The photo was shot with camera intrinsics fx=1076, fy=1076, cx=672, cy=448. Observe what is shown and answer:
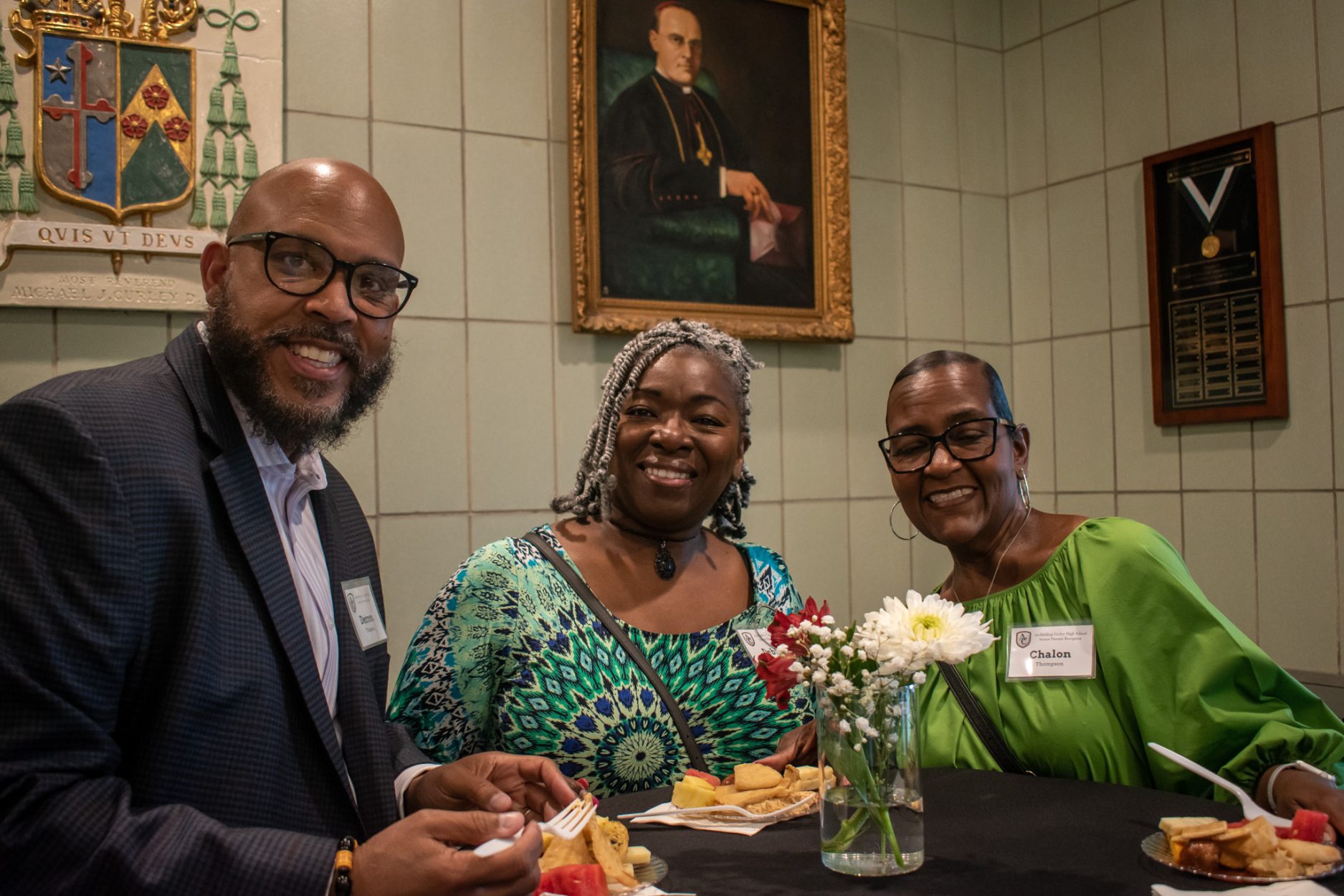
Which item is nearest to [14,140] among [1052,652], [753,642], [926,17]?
[753,642]

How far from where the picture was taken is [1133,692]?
1.92 m

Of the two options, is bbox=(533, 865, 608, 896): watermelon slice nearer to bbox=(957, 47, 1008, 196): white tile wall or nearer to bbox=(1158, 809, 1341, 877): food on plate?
bbox=(1158, 809, 1341, 877): food on plate

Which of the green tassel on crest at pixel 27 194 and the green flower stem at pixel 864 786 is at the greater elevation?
the green tassel on crest at pixel 27 194

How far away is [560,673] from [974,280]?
2.94 meters

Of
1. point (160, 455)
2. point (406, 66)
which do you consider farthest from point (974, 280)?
point (160, 455)

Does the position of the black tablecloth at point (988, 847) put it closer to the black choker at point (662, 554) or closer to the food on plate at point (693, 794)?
the food on plate at point (693, 794)

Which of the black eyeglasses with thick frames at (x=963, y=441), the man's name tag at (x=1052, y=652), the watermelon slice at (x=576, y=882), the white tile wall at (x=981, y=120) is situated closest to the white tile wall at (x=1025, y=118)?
the white tile wall at (x=981, y=120)

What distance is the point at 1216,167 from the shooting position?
144 inches

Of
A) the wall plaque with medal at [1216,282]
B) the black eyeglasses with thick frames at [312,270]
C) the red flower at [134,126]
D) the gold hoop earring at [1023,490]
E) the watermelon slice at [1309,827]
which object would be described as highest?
the red flower at [134,126]

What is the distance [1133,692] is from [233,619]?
4.94 feet

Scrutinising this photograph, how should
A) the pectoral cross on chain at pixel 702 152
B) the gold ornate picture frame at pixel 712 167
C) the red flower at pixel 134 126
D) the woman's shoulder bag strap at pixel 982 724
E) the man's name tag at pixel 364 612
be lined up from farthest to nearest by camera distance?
the pectoral cross on chain at pixel 702 152 → the gold ornate picture frame at pixel 712 167 → the red flower at pixel 134 126 → the woman's shoulder bag strap at pixel 982 724 → the man's name tag at pixel 364 612

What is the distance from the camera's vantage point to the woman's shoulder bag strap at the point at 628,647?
7.20ft

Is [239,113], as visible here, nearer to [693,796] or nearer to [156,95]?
[156,95]

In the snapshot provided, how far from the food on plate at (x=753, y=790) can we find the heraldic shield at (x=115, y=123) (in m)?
2.26
